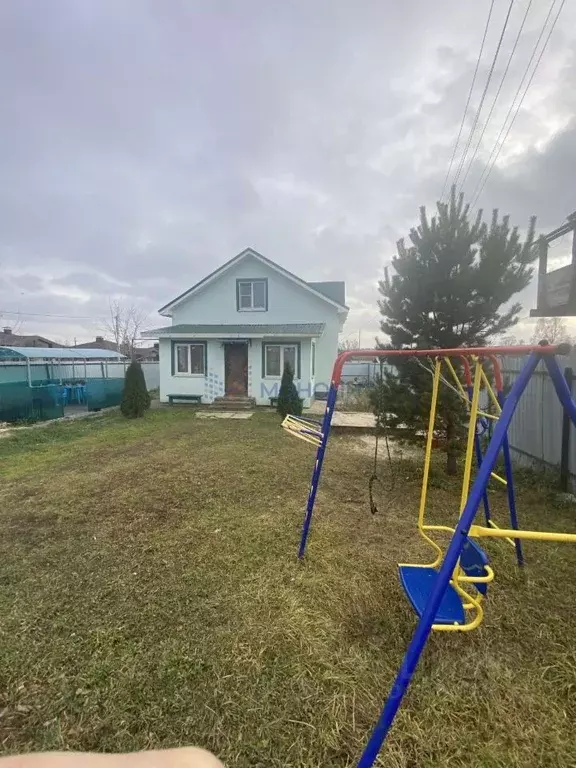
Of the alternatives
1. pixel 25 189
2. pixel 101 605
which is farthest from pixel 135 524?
pixel 25 189

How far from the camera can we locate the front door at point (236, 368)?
14062mm

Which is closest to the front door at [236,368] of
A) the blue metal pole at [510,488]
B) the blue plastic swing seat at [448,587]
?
the blue metal pole at [510,488]

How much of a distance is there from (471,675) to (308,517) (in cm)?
151

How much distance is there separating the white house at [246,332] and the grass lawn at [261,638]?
30.0 feet

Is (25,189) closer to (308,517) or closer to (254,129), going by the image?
(254,129)

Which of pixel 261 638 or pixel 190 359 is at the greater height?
pixel 190 359

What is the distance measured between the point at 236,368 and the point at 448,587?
41.0 ft

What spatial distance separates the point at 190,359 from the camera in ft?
47.0

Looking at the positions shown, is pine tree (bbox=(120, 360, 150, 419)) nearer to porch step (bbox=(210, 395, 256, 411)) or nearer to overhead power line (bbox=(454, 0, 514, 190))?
porch step (bbox=(210, 395, 256, 411))

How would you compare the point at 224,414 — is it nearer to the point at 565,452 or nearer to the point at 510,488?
the point at 565,452

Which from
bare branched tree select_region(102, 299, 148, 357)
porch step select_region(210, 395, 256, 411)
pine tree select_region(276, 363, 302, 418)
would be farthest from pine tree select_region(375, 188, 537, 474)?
bare branched tree select_region(102, 299, 148, 357)

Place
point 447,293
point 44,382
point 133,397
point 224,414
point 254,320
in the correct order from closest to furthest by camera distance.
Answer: point 447,293
point 133,397
point 224,414
point 44,382
point 254,320

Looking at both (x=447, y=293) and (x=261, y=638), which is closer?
(x=261, y=638)

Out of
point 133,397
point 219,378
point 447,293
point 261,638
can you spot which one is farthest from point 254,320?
point 261,638
